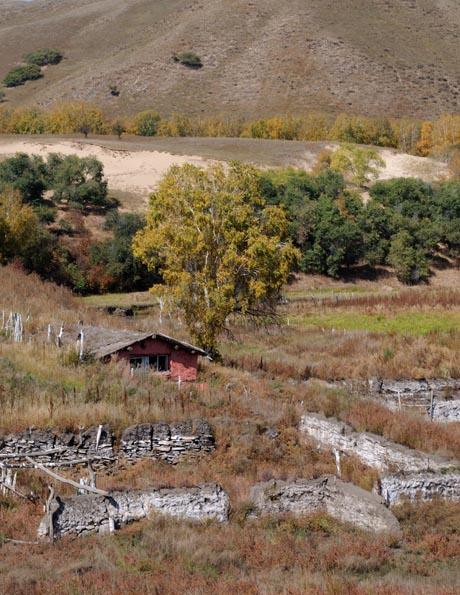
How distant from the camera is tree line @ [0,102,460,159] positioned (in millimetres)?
120062

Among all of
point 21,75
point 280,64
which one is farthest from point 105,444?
point 21,75

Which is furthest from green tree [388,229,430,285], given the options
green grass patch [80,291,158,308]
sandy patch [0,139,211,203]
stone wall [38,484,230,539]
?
stone wall [38,484,230,539]

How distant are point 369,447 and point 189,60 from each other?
159 meters

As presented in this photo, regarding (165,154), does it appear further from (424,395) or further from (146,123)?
(424,395)

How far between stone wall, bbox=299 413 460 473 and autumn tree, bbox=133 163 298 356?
1076 centimetres

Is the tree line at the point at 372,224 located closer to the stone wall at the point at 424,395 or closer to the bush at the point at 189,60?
the stone wall at the point at 424,395

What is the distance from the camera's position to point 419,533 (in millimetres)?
14547

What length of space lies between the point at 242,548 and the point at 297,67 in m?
157

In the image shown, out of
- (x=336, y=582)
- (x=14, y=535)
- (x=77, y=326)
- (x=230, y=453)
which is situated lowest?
(x=77, y=326)

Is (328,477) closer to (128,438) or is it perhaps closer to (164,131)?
(128,438)

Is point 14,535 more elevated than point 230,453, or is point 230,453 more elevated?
point 14,535

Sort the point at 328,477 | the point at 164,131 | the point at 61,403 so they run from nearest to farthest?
the point at 328,477
the point at 61,403
the point at 164,131

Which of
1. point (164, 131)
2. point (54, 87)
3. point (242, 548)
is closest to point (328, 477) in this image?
point (242, 548)

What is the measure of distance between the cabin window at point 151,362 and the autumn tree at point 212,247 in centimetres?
410
